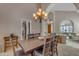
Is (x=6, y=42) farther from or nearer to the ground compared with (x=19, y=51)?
farther from the ground

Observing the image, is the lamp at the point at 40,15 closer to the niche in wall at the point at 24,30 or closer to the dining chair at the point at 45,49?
the niche in wall at the point at 24,30

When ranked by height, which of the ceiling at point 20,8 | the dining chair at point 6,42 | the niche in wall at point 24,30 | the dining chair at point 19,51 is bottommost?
the dining chair at point 19,51

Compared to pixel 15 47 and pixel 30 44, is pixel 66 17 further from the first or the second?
pixel 15 47

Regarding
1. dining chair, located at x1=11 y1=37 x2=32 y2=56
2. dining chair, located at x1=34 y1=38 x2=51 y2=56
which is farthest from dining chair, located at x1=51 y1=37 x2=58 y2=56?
dining chair, located at x1=11 y1=37 x2=32 y2=56

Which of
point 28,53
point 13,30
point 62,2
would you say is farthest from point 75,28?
point 13,30

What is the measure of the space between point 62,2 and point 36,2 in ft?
1.42

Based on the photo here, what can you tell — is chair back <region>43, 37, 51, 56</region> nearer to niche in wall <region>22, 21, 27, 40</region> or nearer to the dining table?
the dining table

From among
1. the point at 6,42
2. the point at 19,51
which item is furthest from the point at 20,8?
the point at 19,51

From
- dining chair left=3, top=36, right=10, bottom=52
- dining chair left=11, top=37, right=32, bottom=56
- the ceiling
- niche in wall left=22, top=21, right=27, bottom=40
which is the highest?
the ceiling

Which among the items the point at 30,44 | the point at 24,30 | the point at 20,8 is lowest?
the point at 30,44

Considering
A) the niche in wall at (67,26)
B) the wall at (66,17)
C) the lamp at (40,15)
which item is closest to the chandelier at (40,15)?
the lamp at (40,15)

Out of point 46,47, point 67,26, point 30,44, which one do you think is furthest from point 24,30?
point 67,26

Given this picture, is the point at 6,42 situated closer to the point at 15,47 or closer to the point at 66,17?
the point at 15,47

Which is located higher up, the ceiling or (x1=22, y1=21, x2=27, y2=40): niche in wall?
the ceiling
